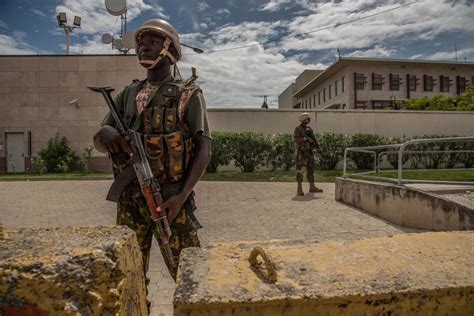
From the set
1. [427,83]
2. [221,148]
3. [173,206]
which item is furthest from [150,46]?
[427,83]

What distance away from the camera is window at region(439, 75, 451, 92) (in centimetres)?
3631

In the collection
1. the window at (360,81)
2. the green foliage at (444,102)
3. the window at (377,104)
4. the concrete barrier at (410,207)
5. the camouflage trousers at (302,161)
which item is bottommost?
the concrete barrier at (410,207)

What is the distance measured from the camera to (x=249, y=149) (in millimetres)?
12836

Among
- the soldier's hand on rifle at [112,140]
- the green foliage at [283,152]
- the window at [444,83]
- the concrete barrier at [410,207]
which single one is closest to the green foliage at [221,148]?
the green foliage at [283,152]

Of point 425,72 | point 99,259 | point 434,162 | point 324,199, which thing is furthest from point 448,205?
point 425,72

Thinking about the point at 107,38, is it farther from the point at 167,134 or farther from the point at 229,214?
the point at 167,134

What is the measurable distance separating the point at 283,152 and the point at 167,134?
1136cm

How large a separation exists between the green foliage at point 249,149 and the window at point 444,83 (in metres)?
31.0

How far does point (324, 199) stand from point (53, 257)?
711cm

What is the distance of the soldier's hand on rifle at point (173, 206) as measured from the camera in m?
1.87

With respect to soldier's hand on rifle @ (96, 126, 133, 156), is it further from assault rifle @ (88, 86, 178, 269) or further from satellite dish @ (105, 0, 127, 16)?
satellite dish @ (105, 0, 127, 16)

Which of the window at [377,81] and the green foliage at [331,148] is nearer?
the green foliage at [331,148]

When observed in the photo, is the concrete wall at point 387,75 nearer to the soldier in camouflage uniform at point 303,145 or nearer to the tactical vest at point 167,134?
the soldier in camouflage uniform at point 303,145

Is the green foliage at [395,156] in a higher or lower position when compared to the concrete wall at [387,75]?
lower
